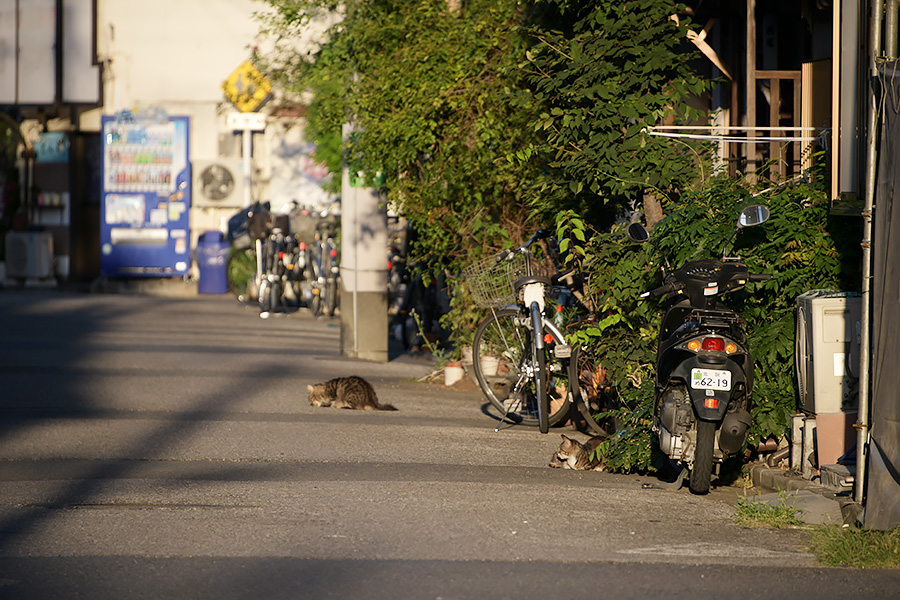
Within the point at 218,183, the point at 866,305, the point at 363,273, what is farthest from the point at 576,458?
the point at 218,183

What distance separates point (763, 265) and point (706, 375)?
1.05 m

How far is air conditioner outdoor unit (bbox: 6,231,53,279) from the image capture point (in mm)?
22859

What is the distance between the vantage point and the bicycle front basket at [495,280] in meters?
9.11

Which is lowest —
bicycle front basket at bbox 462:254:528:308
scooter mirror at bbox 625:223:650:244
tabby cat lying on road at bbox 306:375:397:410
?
tabby cat lying on road at bbox 306:375:397:410

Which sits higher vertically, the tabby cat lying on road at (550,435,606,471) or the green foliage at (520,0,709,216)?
the green foliage at (520,0,709,216)

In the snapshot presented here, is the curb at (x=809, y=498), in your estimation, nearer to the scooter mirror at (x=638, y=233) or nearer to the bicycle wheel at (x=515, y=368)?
the scooter mirror at (x=638, y=233)

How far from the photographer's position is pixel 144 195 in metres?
23.2

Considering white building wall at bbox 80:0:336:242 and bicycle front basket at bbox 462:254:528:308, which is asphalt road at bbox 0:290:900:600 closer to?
bicycle front basket at bbox 462:254:528:308

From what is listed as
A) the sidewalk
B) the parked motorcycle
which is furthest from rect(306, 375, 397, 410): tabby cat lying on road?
the sidewalk

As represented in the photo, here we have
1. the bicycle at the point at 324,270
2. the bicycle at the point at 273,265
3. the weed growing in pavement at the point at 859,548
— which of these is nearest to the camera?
the weed growing in pavement at the point at 859,548

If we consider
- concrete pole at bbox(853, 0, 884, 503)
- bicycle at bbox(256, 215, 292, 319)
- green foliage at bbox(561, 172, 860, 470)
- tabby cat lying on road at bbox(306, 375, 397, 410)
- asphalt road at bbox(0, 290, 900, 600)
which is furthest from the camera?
→ bicycle at bbox(256, 215, 292, 319)

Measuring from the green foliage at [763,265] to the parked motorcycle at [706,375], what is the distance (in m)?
0.39

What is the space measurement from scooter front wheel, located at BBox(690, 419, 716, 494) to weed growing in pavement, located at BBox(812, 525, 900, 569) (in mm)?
911

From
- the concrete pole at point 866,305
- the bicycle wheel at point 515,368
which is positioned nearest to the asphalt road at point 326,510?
the bicycle wheel at point 515,368
